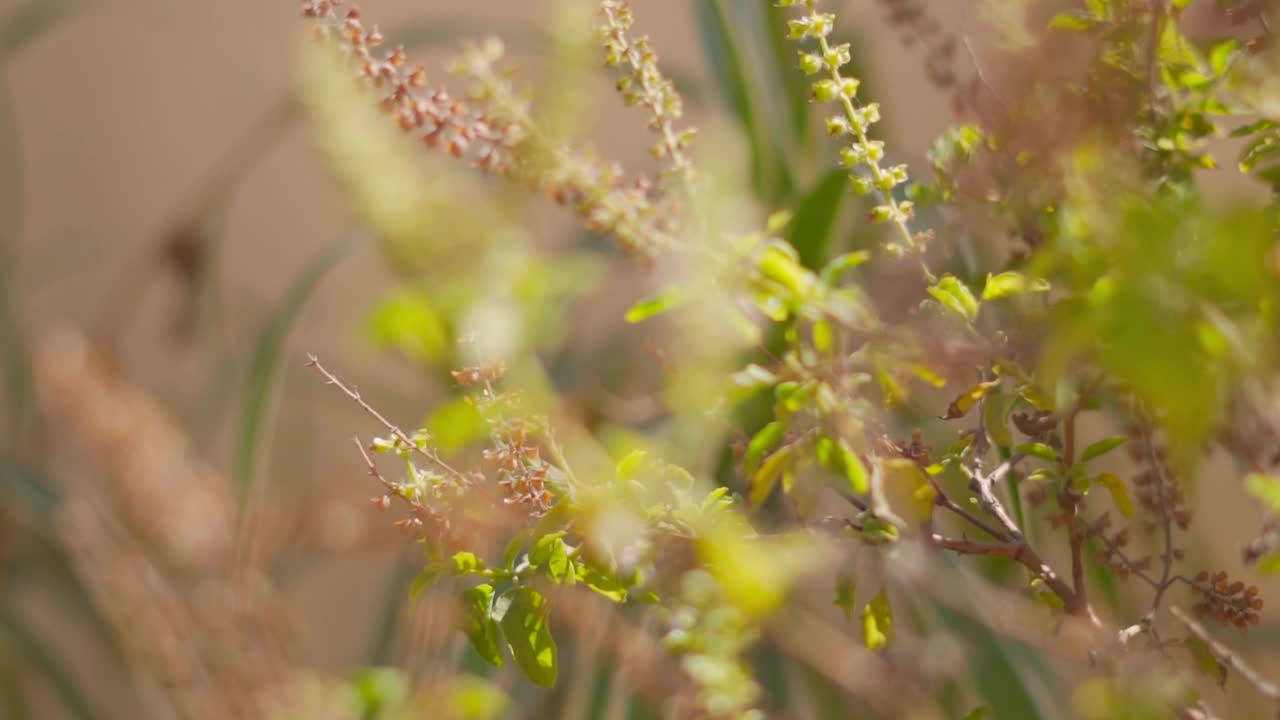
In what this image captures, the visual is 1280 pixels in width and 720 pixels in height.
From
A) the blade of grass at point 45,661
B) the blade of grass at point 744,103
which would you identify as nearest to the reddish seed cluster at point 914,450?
the blade of grass at point 744,103

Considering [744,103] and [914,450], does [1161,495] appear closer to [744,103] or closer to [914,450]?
[914,450]

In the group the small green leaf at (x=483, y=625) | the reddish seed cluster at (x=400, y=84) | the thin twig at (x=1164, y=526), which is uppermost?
the reddish seed cluster at (x=400, y=84)

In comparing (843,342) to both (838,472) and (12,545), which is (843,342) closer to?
(838,472)

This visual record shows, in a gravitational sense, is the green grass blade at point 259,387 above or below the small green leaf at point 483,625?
below

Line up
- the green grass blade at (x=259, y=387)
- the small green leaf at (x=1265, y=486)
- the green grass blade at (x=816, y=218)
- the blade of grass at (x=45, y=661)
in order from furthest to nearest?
the blade of grass at (x=45, y=661), the green grass blade at (x=259, y=387), the green grass blade at (x=816, y=218), the small green leaf at (x=1265, y=486)

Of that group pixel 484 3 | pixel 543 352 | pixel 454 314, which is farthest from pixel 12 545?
pixel 454 314

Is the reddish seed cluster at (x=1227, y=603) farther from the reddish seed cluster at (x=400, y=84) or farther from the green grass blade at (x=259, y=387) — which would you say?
the green grass blade at (x=259, y=387)

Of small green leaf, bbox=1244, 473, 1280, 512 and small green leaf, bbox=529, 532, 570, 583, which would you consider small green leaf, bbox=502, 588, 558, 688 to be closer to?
small green leaf, bbox=529, 532, 570, 583
